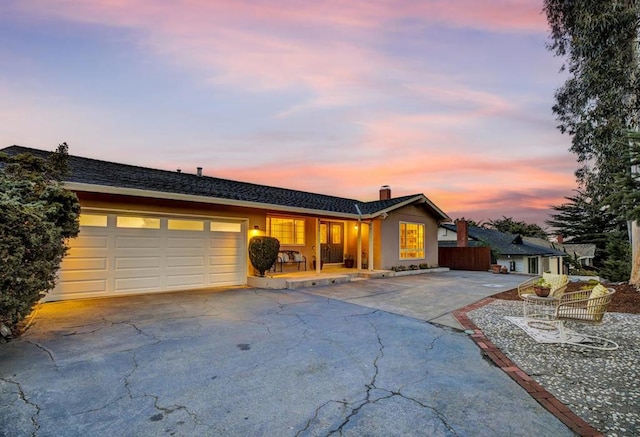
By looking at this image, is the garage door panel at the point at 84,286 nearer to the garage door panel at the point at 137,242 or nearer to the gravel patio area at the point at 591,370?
the garage door panel at the point at 137,242

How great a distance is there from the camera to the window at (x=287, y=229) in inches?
504

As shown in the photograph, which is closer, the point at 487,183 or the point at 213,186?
the point at 213,186

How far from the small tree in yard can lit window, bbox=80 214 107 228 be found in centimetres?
199

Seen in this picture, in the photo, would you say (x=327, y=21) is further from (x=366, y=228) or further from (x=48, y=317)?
(x=48, y=317)

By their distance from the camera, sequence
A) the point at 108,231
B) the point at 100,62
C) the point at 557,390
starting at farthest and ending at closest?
the point at 100,62 → the point at 108,231 → the point at 557,390

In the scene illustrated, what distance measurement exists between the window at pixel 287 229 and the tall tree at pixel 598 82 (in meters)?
10.5

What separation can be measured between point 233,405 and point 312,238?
1089 cm

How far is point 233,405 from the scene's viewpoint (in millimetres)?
2996

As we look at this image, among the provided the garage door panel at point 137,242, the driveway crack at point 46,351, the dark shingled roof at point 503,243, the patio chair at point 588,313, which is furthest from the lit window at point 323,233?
the dark shingled roof at point 503,243

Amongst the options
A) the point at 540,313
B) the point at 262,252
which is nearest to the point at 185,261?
the point at 262,252

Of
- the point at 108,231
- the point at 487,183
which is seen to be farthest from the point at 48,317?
the point at 487,183

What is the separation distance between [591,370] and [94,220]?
32.9ft

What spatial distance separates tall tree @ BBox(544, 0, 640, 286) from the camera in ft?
34.3

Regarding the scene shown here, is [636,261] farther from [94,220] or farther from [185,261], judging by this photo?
[94,220]
